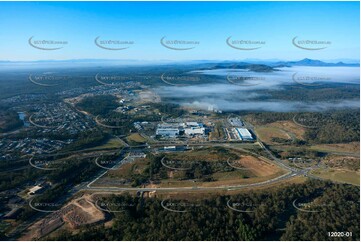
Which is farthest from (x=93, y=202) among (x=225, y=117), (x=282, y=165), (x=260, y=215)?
(x=225, y=117)

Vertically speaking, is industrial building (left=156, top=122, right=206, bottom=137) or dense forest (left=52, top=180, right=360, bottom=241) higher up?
industrial building (left=156, top=122, right=206, bottom=137)

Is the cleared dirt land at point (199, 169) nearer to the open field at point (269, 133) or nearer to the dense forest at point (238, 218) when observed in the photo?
the dense forest at point (238, 218)

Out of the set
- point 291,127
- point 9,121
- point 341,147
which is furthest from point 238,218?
point 9,121

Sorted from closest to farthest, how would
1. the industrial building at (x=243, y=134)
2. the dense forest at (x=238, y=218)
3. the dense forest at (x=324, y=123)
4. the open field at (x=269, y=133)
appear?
the dense forest at (x=238, y=218), the dense forest at (x=324, y=123), the industrial building at (x=243, y=134), the open field at (x=269, y=133)

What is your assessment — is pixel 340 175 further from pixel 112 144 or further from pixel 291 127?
pixel 112 144

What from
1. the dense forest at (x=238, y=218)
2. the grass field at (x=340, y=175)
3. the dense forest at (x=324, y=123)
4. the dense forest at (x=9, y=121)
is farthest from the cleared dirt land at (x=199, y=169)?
the dense forest at (x=9, y=121)

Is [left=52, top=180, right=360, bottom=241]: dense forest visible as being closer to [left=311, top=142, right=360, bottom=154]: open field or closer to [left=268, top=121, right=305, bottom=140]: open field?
[left=311, top=142, right=360, bottom=154]: open field

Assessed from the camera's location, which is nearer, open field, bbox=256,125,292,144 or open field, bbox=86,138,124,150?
open field, bbox=86,138,124,150

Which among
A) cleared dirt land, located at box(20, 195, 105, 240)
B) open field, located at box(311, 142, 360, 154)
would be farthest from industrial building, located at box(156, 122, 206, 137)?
cleared dirt land, located at box(20, 195, 105, 240)

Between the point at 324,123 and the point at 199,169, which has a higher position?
the point at 324,123
